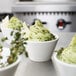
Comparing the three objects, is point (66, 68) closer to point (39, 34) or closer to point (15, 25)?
point (39, 34)

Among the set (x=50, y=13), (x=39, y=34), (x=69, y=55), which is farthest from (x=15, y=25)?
(x=50, y=13)

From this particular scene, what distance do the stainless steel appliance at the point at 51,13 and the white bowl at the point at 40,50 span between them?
4.23 ft

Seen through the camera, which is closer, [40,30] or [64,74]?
[64,74]

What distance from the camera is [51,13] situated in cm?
219

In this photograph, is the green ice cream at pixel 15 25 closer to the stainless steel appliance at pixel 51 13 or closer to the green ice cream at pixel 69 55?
the green ice cream at pixel 69 55

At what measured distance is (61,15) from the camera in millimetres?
2207

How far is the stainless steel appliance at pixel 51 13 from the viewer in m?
2.16

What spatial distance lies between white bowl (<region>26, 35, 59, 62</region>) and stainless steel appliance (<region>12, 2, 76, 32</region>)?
129cm

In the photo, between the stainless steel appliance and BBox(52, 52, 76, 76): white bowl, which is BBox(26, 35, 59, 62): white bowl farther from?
the stainless steel appliance

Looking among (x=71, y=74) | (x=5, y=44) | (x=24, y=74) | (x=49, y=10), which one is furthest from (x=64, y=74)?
(x=49, y=10)

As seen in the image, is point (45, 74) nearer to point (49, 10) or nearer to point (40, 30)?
point (40, 30)

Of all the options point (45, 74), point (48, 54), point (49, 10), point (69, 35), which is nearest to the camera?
point (45, 74)

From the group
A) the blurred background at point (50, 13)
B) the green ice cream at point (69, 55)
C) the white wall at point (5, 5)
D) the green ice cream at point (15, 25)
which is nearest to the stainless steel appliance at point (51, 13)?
the blurred background at point (50, 13)

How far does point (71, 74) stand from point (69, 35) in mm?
615
